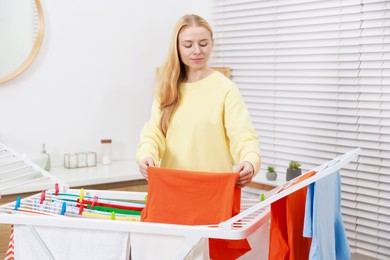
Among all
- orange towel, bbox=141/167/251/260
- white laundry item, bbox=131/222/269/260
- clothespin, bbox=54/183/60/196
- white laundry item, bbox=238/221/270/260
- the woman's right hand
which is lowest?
white laundry item, bbox=238/221/270/260

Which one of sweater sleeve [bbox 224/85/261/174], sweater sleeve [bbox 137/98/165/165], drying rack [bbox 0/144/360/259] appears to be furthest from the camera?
sweater sleeve [bbox 137/98/165/165]

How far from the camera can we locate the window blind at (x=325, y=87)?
2.51 m

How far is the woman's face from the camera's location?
193 centimetres

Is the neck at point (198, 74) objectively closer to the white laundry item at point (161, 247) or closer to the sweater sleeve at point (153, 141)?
the sweater sleeve at point (153, 141)

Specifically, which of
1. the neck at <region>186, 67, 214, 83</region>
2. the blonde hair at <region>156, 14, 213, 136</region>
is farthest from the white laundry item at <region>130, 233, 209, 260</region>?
the neck at <region>186, 67, 214, 83</region>

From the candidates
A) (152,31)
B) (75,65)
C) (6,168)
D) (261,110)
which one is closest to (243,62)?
(261,110)

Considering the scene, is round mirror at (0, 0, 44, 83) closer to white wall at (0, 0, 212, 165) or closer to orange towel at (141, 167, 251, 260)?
white wall at (0, 0, 212, 165)

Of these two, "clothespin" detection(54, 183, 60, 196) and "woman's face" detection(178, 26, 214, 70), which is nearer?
"woman's face" detection(178, 26, 214, 70)

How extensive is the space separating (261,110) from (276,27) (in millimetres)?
474

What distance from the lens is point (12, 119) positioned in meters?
2.98

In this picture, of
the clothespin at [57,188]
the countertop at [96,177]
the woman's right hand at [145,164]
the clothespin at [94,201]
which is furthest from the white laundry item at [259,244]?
the countertop at [96,177]

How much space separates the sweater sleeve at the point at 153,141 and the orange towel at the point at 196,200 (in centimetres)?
17

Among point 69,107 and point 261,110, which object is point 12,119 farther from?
point 261,110

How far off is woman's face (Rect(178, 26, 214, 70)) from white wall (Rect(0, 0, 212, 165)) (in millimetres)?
1353
